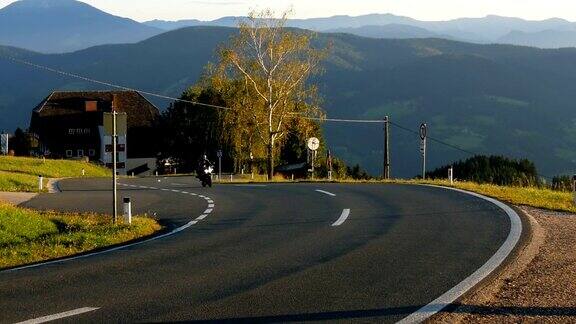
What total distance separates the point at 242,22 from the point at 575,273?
4307 centimetres

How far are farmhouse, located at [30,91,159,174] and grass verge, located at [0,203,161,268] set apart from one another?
78962 mm

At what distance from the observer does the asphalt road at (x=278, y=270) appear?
288 inches

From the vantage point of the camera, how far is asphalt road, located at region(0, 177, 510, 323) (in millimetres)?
7316

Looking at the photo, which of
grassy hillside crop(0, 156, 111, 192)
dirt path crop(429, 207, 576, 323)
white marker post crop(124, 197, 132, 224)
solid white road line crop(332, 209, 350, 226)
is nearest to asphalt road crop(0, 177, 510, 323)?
solid white road line crop(332, 209, 350, 226)

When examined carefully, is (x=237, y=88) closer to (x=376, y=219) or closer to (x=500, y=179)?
(x=500, y=179)

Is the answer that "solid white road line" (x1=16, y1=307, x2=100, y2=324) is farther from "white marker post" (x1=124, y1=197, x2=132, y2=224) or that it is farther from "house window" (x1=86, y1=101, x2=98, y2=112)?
"house window" (x1=86, y1=101, x2=98, y2=112)

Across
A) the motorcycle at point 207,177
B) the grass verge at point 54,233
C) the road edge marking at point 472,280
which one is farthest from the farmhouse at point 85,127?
the road edge marking at point 472,280

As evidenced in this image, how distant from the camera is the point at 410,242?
11633 millimetres

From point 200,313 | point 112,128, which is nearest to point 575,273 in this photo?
point 200,313

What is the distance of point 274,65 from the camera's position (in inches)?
1972

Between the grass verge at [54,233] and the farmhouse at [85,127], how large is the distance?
259ft

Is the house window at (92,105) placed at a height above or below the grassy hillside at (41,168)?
above

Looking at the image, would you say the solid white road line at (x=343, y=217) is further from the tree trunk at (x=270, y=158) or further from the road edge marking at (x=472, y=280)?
the tree trunk at (x=270, y=158)

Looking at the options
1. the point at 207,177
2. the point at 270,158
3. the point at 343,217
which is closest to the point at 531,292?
the point at 343,217
